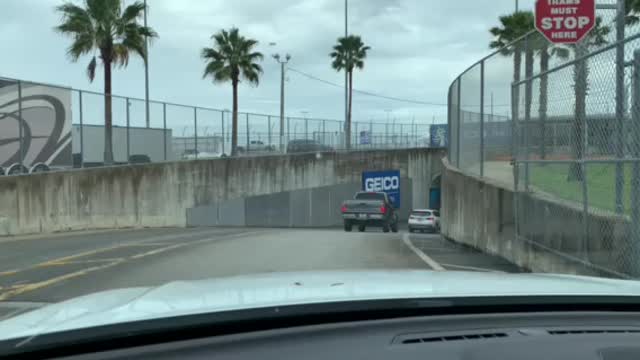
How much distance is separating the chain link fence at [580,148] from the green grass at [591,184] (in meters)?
0.01

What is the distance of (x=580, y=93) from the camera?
8758 millimetres

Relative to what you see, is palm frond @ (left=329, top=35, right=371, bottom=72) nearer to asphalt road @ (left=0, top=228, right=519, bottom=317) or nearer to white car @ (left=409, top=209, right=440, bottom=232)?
white car @ (left=409, top=209, right=440, bottom=232)

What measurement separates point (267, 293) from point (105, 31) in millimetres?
27595

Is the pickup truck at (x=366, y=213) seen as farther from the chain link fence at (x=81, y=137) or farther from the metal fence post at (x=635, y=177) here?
the metal fence post at (x=635, y=177)

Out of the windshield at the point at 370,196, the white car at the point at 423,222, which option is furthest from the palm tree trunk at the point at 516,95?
the white car at the point at 423,222

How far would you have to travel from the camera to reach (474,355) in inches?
79.8

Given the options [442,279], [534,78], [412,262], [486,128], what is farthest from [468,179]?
[442,279]

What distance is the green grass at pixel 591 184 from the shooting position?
7672mm

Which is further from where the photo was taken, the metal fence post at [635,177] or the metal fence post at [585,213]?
the metal fence post at [585,213]

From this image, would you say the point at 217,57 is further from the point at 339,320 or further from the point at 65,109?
the point at 339,320

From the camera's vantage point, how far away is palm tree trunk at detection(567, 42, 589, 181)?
862 centimetres

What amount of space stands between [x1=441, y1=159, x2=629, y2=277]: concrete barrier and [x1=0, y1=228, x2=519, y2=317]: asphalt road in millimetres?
434

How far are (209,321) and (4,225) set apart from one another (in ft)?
65.8

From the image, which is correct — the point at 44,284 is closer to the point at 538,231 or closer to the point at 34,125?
the point at 538,231
